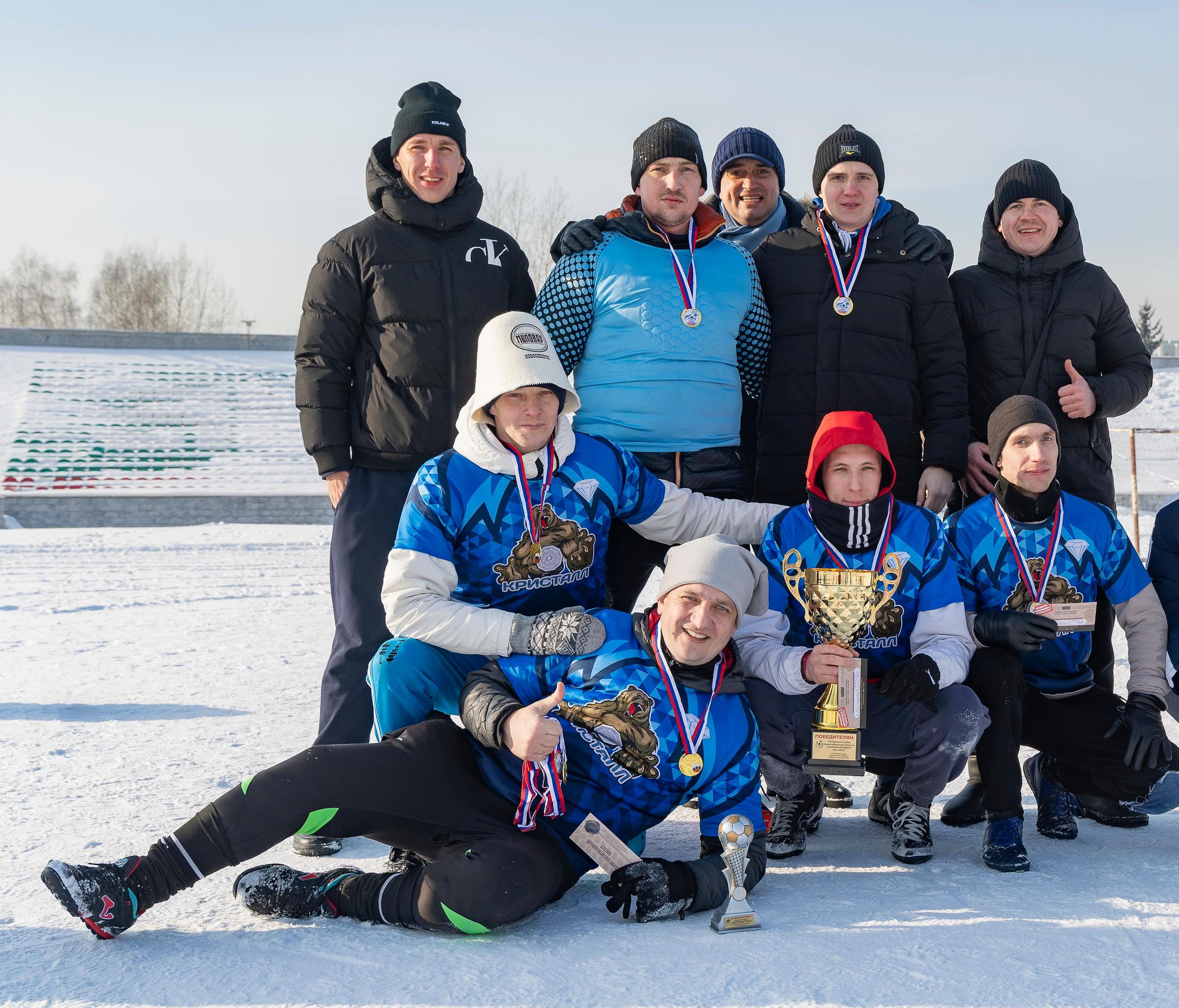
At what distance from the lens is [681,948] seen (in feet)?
7.50

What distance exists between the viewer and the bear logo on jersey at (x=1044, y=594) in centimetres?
323

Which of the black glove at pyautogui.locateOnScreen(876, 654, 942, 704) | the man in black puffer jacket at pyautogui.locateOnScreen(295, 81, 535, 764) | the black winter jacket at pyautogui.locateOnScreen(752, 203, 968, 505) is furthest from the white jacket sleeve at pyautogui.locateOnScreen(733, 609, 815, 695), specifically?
the man in black puffer jacket at pyautogui.locateOnScreen(295, 81, 535, 764)

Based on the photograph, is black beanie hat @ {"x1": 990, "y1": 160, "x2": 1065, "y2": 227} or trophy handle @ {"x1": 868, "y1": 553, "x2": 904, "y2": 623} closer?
trophy handle @ {"x1": 868, "y1": 553, "x2": 904, "y2": 623}

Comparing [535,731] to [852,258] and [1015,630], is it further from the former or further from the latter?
[852,258]

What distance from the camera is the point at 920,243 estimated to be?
12.2 ft

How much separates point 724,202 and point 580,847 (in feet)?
9.25

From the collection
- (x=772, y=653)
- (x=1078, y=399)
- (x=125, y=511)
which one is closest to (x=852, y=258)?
(x=1078, y=399)

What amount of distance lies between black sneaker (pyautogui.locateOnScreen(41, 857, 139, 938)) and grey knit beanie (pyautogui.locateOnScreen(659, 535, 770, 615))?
1.33m

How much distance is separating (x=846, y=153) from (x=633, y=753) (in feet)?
7.21

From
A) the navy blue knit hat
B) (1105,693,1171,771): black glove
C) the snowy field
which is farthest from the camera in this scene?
the navy blue knit hat

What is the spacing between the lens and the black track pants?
2.92m

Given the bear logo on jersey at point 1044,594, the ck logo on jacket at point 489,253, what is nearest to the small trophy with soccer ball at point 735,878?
the bear logo on jersey at point 1044,594

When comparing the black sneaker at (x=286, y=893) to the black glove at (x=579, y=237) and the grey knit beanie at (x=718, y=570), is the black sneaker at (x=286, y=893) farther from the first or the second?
the black glove at (x=579, y=237)

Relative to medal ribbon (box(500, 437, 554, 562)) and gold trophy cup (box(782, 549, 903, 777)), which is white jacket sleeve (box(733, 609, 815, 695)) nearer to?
gold trophy cup (box(782, 549, 903, 777))
